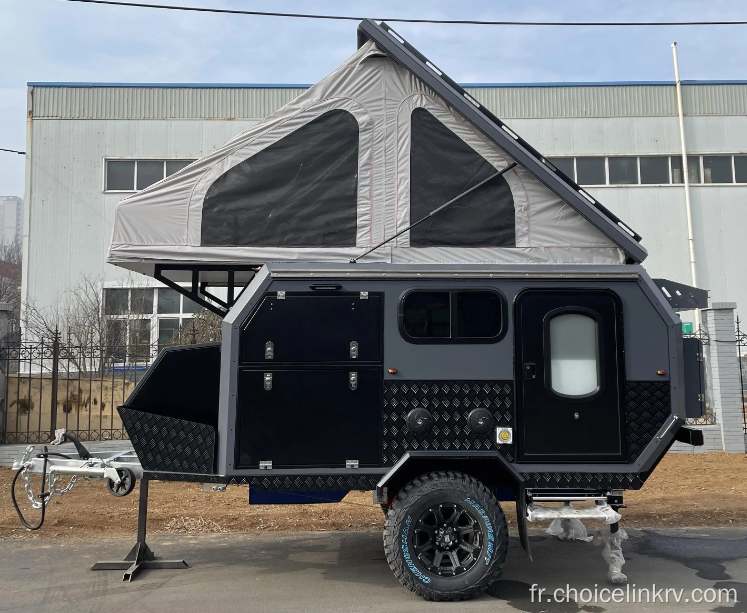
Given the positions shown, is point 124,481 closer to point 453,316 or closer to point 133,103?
point 453,316

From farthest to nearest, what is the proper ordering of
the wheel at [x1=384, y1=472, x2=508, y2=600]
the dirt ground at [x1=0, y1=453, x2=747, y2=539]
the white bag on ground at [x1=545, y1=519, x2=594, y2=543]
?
the dirt ground at [x1=0, y1=453, x2=747, y2=539] → the white bag on ground at [x1=545, y1=519, x2=594, y2=543] → the wheel at [x1=384, y1=472, x2=508, y2=600]

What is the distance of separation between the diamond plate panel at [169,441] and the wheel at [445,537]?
5.30 ft

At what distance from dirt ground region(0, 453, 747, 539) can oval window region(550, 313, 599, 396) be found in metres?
3.39

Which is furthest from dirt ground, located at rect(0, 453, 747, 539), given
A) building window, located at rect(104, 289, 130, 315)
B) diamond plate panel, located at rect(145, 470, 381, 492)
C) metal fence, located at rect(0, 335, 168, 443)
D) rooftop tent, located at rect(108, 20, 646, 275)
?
building window, located at rect(104, 289, 130, 315)

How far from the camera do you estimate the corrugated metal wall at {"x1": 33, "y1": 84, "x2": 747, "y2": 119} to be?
24891mm

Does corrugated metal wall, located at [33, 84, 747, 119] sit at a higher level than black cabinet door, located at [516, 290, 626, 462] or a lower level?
higher

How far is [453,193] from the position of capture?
6.30 m

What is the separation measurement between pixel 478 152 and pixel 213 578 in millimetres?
4458

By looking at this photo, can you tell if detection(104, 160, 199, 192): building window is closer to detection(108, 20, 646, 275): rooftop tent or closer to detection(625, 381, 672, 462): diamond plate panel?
detection(108, 20, 646, 275): rooftop tent

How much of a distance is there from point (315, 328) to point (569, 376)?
2.16 m

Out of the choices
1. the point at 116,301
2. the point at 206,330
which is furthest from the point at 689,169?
the point at 116,301

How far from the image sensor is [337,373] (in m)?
5.88

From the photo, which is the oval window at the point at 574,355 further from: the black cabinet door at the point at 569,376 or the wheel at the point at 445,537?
the wheel at the point at 445,537

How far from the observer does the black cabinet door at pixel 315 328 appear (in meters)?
5.84
